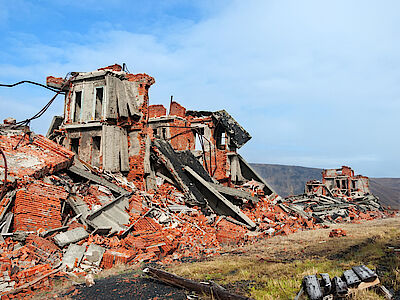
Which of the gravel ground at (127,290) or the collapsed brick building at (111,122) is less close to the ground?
the collapsed brick building at (111,122)

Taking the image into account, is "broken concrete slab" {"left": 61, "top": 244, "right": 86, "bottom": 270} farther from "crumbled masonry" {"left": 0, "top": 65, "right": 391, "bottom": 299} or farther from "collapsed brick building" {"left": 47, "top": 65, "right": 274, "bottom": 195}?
"collapsed brick building" {"left": 47, "top": 65, "right": 274, "bottom": 195}

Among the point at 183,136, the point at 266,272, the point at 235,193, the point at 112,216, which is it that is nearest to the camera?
the point at 266,272

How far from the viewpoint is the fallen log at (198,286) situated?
4113 millimetres

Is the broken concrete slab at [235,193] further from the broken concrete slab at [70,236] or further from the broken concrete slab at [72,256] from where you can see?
the broken concrete slab at [72,256]

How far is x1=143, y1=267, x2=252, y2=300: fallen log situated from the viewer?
4113 millimetres

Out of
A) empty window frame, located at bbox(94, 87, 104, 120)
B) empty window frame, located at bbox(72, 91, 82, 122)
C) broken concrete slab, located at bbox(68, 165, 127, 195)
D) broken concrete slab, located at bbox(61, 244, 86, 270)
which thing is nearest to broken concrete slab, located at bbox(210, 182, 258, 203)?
broken concrete slab, located at bbox(68, 165, 127, 195)

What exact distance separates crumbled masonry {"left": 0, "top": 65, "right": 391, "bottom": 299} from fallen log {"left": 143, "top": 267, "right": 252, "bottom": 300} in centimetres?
193

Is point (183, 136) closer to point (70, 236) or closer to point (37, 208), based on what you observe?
point (37, 208)

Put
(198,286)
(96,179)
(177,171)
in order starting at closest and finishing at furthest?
(198,286) < (96,179) < (177,171)

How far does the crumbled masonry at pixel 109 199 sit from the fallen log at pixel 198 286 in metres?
1.93

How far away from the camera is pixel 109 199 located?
32.5 ft

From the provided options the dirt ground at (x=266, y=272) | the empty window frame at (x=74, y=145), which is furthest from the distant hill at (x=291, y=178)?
the dirt ground at (x=266, y=272)

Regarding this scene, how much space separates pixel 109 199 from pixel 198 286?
610 centimetres

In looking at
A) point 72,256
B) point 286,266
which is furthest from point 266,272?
point 72,256
